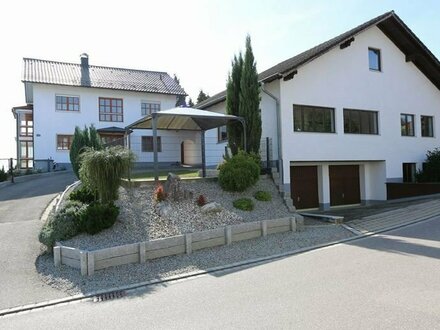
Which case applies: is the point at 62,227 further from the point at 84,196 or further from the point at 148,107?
the point at 148,107

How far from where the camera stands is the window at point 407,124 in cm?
2106

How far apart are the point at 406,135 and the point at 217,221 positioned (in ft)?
47.5

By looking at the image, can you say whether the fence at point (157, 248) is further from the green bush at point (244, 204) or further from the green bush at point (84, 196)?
the green bush at point (84, 196)

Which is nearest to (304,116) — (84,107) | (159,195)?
(159,195)

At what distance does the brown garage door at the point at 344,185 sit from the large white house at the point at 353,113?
0.05m

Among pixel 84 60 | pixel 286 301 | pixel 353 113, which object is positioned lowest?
pixel 286 301

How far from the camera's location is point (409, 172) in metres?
21.6

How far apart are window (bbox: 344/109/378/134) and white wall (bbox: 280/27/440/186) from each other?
0.90ft

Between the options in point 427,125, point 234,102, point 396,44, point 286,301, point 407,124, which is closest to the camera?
point 286,301

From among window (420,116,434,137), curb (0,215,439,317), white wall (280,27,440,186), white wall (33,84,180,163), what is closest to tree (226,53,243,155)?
white wall (280,27,440,186)

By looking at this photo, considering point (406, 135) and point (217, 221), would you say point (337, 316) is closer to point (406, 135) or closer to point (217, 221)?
point (217, 221)

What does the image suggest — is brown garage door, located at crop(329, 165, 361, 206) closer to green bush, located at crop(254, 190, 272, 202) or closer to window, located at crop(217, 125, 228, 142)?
window, located at crop(217, 125, 228, 142)

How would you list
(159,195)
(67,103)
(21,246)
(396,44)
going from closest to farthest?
(21,246), (159,195), (396,44), (67,103)

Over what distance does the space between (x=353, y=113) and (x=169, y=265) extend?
1374cm
